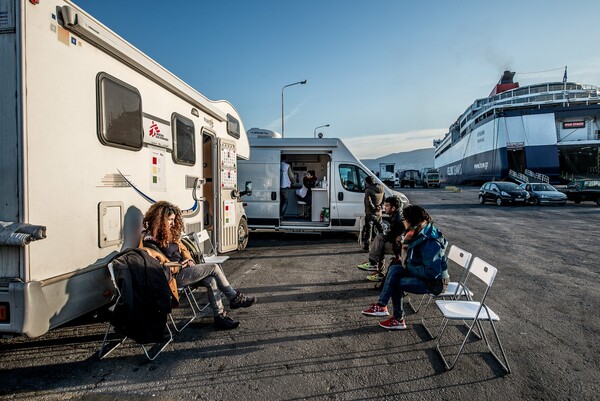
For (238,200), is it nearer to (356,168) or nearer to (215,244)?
(215,244)

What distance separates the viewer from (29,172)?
2.57 m

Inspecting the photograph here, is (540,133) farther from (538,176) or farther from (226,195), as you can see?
(226,195)

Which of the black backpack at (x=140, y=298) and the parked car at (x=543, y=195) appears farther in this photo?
the parked car at (x=543, y=195)

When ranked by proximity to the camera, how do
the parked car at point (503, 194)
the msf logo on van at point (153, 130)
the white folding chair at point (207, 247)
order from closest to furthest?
the msf logo on van at point (153, 130), the white folding chair at point (207, 247), the parked car at point (503, 194)

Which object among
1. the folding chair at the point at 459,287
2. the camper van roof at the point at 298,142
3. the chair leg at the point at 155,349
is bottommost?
the chair leg at the point at 155,349

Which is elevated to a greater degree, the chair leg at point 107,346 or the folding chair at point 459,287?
the folding chair at point 459,287

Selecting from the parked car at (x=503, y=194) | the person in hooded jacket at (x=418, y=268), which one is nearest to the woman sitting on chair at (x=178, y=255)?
the person in hooded jacket at (x=418, y=268)

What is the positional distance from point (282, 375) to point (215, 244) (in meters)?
3.61

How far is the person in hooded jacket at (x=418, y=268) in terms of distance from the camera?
364 centimetres

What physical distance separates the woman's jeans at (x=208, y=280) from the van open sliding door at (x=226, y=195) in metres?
2.35

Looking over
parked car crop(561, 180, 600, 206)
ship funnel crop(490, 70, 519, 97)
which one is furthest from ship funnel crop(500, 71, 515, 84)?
parked car crop(561, 180, 600, 206)

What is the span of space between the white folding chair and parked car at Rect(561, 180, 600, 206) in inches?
896

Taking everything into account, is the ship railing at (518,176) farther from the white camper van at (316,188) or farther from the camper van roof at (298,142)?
the camper van roof at (298,142)

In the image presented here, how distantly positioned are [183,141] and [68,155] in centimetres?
217
